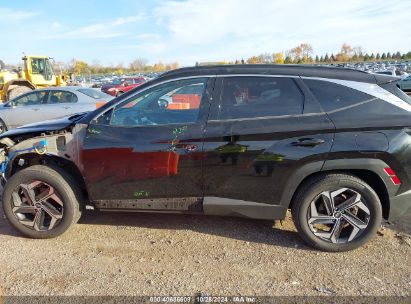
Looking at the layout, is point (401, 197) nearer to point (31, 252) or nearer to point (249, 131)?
point (249, 131)

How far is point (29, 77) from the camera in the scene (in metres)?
17.7

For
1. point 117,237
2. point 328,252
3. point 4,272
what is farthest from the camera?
point 117,237

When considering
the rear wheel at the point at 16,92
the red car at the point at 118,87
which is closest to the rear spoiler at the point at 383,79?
the rear wheel at the point at 16,92

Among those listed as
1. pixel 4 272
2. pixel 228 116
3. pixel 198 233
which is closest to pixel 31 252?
pixel 4 272

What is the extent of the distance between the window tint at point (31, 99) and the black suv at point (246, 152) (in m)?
7.14

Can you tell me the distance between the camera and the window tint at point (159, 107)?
3.39 m

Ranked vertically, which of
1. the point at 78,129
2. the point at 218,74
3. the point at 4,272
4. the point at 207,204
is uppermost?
the point at 218,74

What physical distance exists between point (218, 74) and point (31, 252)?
2596mm

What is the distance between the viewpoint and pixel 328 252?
3338 mm

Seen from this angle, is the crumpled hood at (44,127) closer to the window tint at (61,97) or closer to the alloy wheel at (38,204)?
the alloy wheel at (38,204)

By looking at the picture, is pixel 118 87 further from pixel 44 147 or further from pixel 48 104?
pixel 44 147

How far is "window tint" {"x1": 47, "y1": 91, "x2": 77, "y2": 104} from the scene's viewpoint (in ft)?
31.7

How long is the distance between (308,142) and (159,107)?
1.57m

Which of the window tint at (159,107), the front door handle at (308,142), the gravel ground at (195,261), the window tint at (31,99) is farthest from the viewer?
the window tint at (31,99)
